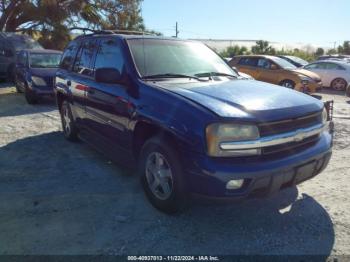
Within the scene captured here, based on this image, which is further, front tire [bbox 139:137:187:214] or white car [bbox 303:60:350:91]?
white car [bbox 303:60:350:91]

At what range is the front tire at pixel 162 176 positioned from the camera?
11.0 feet

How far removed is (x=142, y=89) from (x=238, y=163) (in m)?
1.38

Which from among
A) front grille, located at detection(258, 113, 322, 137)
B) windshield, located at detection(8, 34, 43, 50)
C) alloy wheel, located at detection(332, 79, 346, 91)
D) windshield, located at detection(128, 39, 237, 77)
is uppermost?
windshield, located at detection(8, 34, 43, 50)

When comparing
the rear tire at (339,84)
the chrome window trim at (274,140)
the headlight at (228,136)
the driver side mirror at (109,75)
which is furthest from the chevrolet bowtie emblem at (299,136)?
the rear tire at (339,84)

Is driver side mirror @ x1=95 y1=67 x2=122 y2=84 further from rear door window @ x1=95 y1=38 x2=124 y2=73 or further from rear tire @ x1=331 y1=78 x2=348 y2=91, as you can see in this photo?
rear tire @ x1=331 y1=78 x2=348 y2=91

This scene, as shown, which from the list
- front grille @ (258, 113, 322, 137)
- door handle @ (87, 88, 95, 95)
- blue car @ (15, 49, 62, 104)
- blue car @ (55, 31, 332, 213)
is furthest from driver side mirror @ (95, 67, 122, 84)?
blue car @ (15, 49, 62, 104)

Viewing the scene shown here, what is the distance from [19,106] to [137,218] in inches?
310

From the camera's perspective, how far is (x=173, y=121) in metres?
3.34

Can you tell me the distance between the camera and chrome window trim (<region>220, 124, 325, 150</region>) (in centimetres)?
308

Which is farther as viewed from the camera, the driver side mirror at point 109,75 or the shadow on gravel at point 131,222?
the driver side mirror at point 109,75

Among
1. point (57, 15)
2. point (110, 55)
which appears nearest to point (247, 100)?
point (110, 55)

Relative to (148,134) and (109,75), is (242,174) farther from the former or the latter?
(109,75)

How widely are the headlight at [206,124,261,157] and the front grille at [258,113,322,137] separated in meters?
0.10

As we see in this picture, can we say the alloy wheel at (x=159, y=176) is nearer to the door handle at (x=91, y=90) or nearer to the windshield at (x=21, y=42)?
the door handle at (x=91, y=90)
